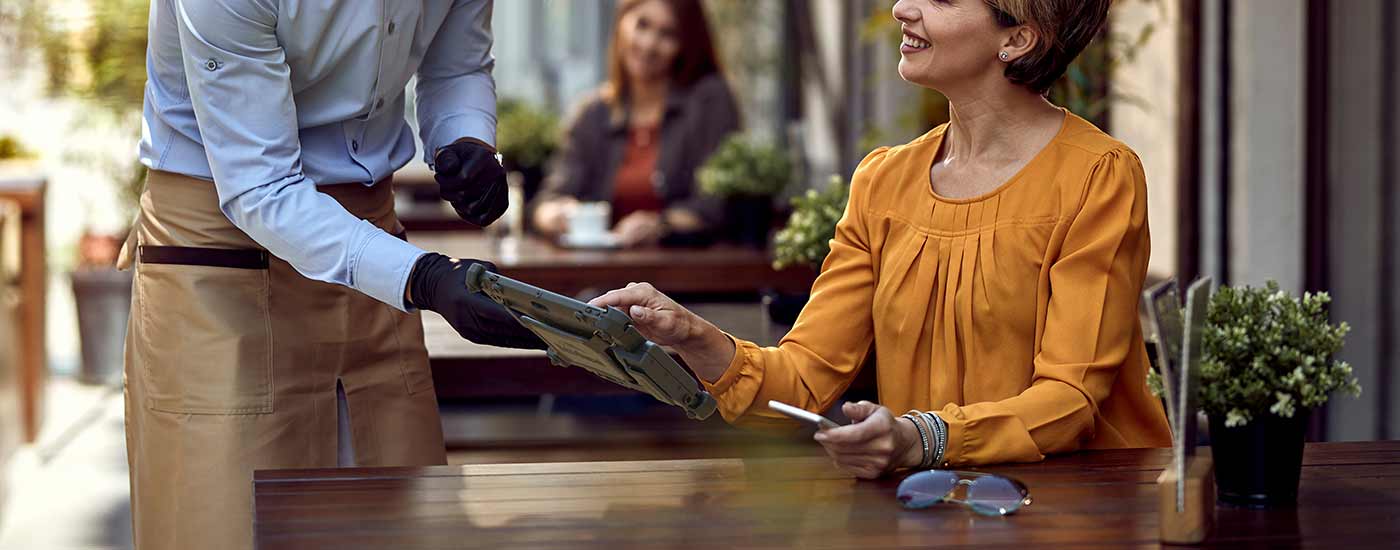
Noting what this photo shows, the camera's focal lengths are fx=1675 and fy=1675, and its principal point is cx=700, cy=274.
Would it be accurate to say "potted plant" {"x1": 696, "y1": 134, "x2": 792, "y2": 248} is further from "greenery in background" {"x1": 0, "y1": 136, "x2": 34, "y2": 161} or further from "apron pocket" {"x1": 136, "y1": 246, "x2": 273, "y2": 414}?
"greenery in background" {"x1": 0, "y1": 136, "x2": 34, "y2": 161}

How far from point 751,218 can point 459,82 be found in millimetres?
2124

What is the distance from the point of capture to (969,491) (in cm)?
150

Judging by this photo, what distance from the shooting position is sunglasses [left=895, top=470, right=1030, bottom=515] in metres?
1.49

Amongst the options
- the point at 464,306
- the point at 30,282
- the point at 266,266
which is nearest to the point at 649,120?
the point at 30,282

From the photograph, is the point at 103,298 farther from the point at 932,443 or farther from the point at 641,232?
the point at 932,443

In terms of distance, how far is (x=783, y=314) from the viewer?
293cm

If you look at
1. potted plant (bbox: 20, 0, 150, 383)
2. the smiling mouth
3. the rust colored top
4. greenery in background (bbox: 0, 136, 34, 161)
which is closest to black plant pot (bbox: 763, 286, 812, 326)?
the smiling mouth

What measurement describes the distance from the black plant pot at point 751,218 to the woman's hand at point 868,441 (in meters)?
2.75

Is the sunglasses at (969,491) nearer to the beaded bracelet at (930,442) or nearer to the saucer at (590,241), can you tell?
the beaded bracelet at (930,442)

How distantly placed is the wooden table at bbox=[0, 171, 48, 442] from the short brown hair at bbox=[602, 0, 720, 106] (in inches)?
70.3

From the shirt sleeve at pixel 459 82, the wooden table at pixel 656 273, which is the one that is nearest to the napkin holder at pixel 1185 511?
the shirt sleeve at pixel 459 82

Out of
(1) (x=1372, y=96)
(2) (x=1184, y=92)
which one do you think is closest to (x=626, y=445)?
(2) (x=1184, y=92)

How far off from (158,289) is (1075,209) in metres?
1.08

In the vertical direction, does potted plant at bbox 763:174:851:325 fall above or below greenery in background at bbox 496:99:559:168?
above
